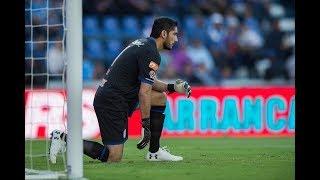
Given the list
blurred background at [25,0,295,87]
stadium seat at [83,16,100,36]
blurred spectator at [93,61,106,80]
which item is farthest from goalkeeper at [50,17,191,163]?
stadium seat at [83,16,100,36]

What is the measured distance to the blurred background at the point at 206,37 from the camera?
A: 54.3 ft

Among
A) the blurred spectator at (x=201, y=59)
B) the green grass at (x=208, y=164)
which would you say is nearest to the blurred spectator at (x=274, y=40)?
the blurred spectator at (x=201, y=59)

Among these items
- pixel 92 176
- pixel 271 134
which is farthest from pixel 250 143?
pixel 92 176

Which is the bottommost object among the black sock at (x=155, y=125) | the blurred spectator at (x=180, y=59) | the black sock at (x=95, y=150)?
the black sock at (x=95, y=150)

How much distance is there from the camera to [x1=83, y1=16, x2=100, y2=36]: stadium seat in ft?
57.0

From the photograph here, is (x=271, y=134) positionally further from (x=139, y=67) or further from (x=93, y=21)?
(x=139, y=67)

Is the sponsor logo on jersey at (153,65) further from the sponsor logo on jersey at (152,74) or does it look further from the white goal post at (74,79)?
the white goal post at (74,79)

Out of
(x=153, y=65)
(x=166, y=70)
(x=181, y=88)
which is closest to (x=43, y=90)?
(x=166, y=70)

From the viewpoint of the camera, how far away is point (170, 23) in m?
8.59

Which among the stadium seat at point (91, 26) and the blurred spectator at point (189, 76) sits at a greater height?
the stadium seat at point (91, 26)

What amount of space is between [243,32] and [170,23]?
9236 mm

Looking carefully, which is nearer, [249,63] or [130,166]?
[130,166]

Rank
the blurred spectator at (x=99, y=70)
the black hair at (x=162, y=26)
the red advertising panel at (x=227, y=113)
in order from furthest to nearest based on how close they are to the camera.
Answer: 1. the blurred spectator at (x=99, y=70)
2. the red advertising panel at (x=227, y=113)
3. the black hair at (x=162, y=26)

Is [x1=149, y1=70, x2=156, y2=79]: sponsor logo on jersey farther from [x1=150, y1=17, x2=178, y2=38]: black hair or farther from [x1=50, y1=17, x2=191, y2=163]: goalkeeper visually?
[x1=150, y1=17, x2=178, y2=38]: black hair
